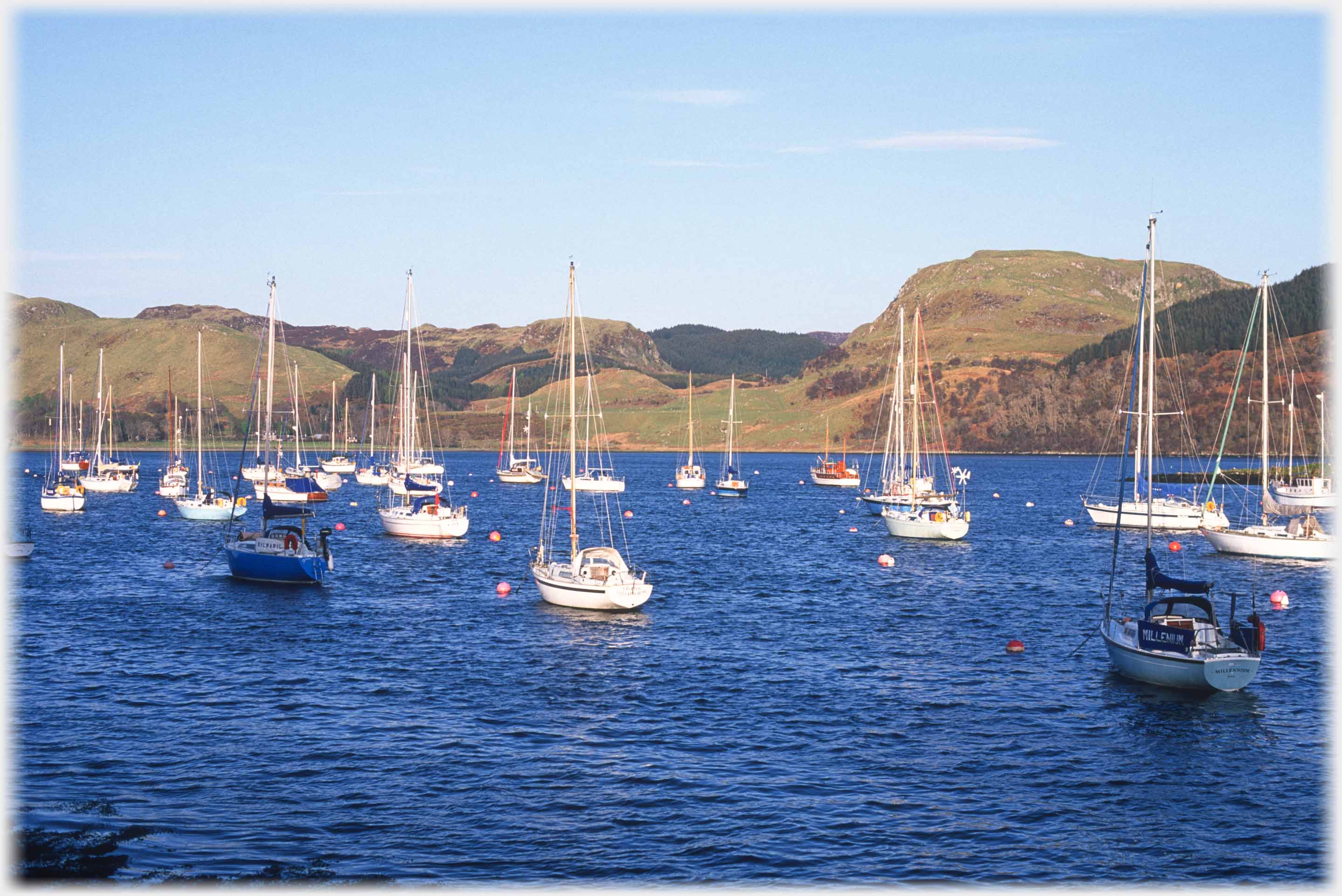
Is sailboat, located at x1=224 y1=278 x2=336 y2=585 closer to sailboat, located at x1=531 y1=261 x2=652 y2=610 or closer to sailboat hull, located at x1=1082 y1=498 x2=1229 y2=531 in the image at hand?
sailboat, located at x1=531 y1=261 x2=652 y2=610

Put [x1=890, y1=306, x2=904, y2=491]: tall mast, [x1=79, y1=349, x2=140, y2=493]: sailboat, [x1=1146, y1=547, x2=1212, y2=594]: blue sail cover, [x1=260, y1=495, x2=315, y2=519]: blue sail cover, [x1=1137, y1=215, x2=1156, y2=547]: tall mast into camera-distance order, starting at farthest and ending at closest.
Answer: [x1=79, y1=349, x2=140, y2=493]: sailboat → [x1=890, y1=306, x2=904, y2=491]: tall mast → [x1=260, y1=495, x2=315, y2=519]: blue sail cover → [x1=1137, y1=215, x2=1156, y2=547]: tall mast → [x1=1146, y1=547, x2=1212, y2=594]: blue sail cover

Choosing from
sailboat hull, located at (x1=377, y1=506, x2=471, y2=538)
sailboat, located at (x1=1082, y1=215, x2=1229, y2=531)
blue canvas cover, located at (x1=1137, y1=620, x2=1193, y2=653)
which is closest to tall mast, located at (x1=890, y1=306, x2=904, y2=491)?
sailboat, located at (x1=1082, y1=215, x2=1229, y2=531)

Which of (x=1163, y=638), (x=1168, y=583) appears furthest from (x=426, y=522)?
(x=1163, y=638)

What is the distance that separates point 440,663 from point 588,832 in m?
19.7

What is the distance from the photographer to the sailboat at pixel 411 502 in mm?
88062

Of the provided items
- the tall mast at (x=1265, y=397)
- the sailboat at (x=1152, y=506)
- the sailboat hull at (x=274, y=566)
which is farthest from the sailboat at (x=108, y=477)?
the tall mast at (x=1265, y=397)

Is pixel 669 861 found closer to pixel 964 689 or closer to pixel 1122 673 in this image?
pixel 964 689

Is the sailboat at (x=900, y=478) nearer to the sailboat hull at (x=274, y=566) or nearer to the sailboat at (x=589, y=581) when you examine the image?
the sailboat at (x=589, y=581)

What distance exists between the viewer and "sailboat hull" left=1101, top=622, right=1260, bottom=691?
128 ft

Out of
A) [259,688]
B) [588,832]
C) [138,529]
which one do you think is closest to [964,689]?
[588,832]

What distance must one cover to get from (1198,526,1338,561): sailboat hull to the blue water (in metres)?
9.22

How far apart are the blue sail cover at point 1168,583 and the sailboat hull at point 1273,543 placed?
37745mm

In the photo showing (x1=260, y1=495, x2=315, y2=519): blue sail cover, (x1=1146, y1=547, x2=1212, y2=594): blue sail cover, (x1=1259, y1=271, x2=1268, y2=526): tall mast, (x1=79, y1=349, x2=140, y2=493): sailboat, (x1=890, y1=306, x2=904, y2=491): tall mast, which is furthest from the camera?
(x1=79, y1=349, x2=140, y2=493): sailboat

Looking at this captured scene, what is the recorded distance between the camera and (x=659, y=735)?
35812 millimetres
